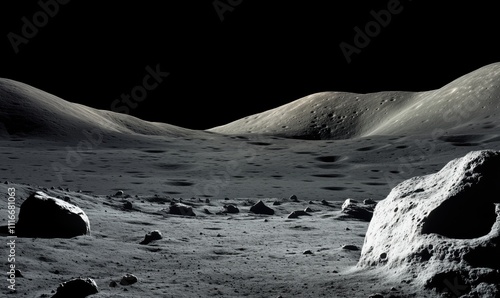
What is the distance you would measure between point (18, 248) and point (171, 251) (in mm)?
864

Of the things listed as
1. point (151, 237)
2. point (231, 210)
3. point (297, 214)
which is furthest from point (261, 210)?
point (151, 237)

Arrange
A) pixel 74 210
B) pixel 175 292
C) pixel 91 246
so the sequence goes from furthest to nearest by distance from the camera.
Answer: pixel 74 210 < pixel 91 246 < pixel 175 292

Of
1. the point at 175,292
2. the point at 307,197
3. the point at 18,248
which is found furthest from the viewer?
the point at 307,197

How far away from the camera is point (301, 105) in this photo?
27.5 meters

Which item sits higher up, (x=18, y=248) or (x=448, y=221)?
(x=448, y=221)

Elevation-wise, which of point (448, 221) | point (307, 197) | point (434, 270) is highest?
point (448, 221)

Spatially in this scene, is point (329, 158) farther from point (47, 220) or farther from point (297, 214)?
point (47, 220)

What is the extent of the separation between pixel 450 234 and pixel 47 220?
2.19m

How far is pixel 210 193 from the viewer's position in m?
7.34

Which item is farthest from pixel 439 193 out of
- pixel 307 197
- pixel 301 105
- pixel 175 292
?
pixel 301 105

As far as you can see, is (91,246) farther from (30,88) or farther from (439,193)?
(30,88)

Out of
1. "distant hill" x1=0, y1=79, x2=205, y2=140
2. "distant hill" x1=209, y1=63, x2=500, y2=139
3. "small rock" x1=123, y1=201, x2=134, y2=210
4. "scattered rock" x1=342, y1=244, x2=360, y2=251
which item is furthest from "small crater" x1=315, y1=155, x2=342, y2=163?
"scattered rock" x1=342, y1=244, x2=360, y2=251

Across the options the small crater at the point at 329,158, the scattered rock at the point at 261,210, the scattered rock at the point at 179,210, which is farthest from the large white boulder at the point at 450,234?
the small crater at the point at 329,158

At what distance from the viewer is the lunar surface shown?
258cm
